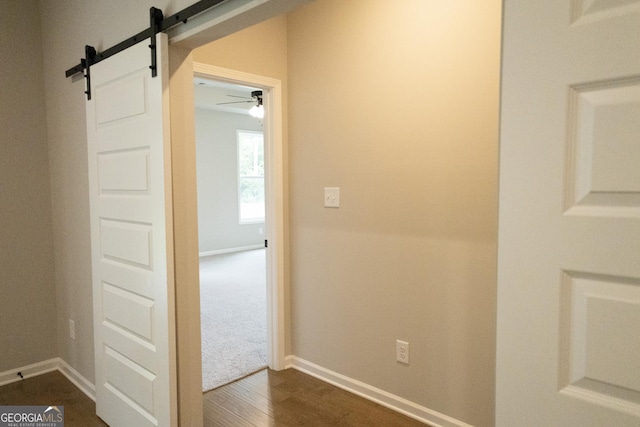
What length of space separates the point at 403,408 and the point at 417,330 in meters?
0.51

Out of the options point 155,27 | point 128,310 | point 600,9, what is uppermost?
point 155,27

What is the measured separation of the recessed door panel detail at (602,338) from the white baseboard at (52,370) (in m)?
2.82

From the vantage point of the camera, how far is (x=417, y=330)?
2416mm

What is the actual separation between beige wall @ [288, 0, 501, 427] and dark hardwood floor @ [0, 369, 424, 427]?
17 centimetres

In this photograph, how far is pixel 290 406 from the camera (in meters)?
2.61

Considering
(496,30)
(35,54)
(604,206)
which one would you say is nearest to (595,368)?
(604,206)

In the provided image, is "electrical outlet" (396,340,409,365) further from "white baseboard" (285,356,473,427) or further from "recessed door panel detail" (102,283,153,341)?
"recessed door panel detail" (102,283,153,341)

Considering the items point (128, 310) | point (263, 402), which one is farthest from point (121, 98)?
point (263, 402)

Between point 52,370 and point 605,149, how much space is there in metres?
3.66

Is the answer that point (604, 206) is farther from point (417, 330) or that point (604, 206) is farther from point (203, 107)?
point (203, 107)

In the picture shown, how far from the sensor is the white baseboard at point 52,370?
9.08 ft

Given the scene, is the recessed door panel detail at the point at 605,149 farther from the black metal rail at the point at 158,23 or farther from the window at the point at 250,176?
the window at the point at 250,176

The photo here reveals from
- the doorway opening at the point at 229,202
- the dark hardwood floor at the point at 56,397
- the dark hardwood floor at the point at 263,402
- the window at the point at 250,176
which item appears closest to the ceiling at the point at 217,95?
the doorway opening at the point at 229,202

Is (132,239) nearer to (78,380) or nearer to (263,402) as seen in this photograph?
(263,402)
